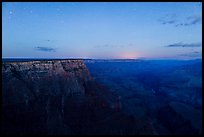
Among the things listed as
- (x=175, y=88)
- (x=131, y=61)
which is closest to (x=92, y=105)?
Result: (x=175, y=88)

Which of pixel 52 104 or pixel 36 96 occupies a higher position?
pixel 36 96

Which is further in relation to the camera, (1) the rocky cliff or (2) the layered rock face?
(1) the rocky cliff

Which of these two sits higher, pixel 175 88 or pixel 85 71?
pixel 85 71

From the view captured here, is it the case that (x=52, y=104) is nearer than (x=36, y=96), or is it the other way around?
(x=36, y=96)

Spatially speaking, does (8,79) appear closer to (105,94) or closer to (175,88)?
(105,94)

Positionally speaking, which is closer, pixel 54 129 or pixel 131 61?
pixel 54 129

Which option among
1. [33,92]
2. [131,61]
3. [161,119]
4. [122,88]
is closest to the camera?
[33,92]

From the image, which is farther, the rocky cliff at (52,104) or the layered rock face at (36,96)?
the rocky cliff at (52,104)

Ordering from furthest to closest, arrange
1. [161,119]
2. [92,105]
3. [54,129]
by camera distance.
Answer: [161,119] → [92,105] → [54,129]
